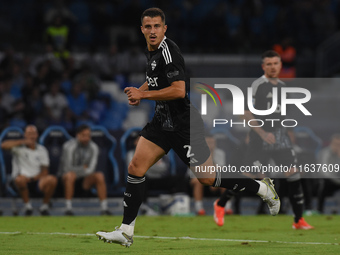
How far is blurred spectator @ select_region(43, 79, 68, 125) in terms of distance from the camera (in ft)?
55.6

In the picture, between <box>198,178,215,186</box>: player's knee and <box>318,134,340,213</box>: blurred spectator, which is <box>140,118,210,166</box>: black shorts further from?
<box>318,134,340,213</box>: blurred spectator

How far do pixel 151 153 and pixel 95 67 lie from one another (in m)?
12.3

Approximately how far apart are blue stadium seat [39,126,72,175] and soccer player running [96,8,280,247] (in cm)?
705

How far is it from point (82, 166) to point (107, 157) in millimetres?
874

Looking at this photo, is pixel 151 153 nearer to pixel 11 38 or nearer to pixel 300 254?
pixel 300 254

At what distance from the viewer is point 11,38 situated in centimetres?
2034

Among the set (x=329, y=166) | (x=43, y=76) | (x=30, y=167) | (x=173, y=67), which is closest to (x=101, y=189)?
(x=30, y=167)

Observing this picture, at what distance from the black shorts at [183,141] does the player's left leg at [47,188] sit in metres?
6.07

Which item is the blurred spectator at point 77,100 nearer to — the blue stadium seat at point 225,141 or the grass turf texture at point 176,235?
the blue stadium seat at point 225,141

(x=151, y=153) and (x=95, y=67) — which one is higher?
(x=95, y=67)

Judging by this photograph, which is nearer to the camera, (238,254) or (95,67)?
(238,254)

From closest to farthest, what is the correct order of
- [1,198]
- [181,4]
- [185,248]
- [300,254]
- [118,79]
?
[300,254], [185,248], [1,198], [118,79], [181,4]

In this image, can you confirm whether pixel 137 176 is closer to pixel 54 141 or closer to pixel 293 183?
pixel 293 183

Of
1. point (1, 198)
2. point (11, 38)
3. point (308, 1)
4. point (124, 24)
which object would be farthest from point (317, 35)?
point (1, 198)
